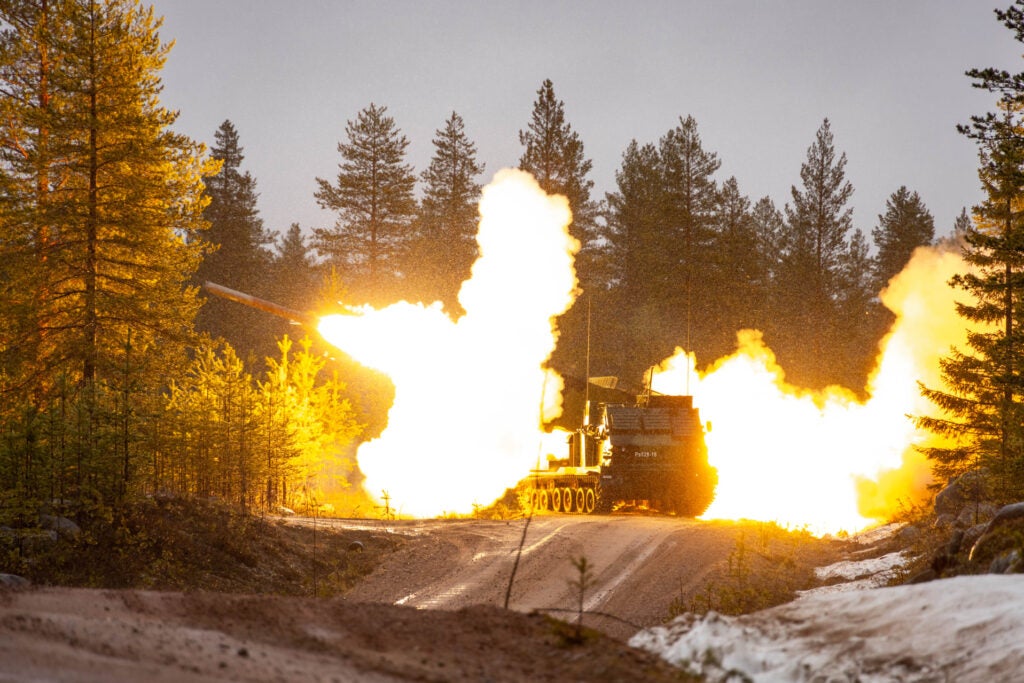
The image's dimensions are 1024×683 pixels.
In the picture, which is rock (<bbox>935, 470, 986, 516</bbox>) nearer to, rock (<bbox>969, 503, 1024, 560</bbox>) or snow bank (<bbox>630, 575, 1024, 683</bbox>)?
rock (<bbox>969, 503, 1024, 560</bbox>)

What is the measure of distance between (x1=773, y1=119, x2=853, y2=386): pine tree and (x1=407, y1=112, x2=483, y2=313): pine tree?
21.2m

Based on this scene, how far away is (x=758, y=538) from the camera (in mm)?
20953

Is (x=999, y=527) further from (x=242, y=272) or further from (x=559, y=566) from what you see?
(x=242, y=272)

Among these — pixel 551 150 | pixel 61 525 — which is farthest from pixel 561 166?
pixel 61 525

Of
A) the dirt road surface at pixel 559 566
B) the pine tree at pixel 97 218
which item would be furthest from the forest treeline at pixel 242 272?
the dirt road surface at pixel 559 566

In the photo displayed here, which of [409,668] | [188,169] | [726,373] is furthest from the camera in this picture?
[726,373]

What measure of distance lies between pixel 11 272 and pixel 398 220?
41.7 m

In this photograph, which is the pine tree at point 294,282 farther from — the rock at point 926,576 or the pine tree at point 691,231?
the rock at point 926,576

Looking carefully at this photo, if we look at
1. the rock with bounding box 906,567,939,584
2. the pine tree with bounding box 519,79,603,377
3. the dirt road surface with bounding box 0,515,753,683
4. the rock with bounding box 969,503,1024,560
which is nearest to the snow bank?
the dirt road surface with bounding box 0,515,753,683

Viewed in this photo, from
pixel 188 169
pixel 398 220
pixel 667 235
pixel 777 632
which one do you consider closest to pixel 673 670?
pixel 777 632

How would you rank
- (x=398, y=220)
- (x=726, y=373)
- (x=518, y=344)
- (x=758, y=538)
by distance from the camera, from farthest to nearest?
1. (x=398, y=220)
2. (x=726, y=373)
3. (x=518, y=344)
4. (x=758, y=538)

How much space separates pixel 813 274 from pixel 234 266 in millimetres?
38080

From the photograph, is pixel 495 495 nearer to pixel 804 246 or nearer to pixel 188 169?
pixel 188 169

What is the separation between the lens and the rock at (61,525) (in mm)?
16641
